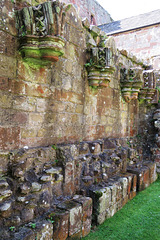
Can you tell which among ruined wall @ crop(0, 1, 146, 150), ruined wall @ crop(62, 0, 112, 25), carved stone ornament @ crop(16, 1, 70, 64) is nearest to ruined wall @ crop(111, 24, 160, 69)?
ruined wall @ crop(62, 0, 112, 25)

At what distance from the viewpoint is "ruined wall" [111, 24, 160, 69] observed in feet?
35.2

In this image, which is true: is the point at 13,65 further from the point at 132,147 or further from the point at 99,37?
the point at 132,147

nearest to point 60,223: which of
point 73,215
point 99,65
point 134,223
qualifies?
point 73,215

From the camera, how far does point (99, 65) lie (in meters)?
3.75

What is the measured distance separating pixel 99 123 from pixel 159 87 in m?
3.60

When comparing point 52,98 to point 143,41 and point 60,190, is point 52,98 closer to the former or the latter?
point 60,190

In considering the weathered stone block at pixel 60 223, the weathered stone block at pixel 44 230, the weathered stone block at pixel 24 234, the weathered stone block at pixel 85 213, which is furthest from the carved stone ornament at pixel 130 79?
the weathered stone block at pixel 24 234

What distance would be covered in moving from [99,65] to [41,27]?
5.21 ft

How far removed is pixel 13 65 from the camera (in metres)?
2.47

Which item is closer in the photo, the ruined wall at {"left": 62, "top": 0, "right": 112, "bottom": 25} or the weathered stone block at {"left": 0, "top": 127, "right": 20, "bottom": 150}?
the weathered stone block at {"left": 0, "top": 127, "right": 20, "bottom": 150}

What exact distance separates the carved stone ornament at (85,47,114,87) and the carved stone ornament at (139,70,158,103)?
272 cm

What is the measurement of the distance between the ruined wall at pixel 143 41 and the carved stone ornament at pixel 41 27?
8729 millimetres

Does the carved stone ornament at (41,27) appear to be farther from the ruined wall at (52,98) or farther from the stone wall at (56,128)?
the ruined wall at (52,98)

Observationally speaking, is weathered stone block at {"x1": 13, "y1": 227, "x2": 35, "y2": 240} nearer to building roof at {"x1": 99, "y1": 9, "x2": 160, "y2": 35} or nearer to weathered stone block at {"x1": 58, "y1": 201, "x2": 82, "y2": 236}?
weathered stone block at {"x1": 58, "y1": 201, "x2": 82, "y2": 236}
